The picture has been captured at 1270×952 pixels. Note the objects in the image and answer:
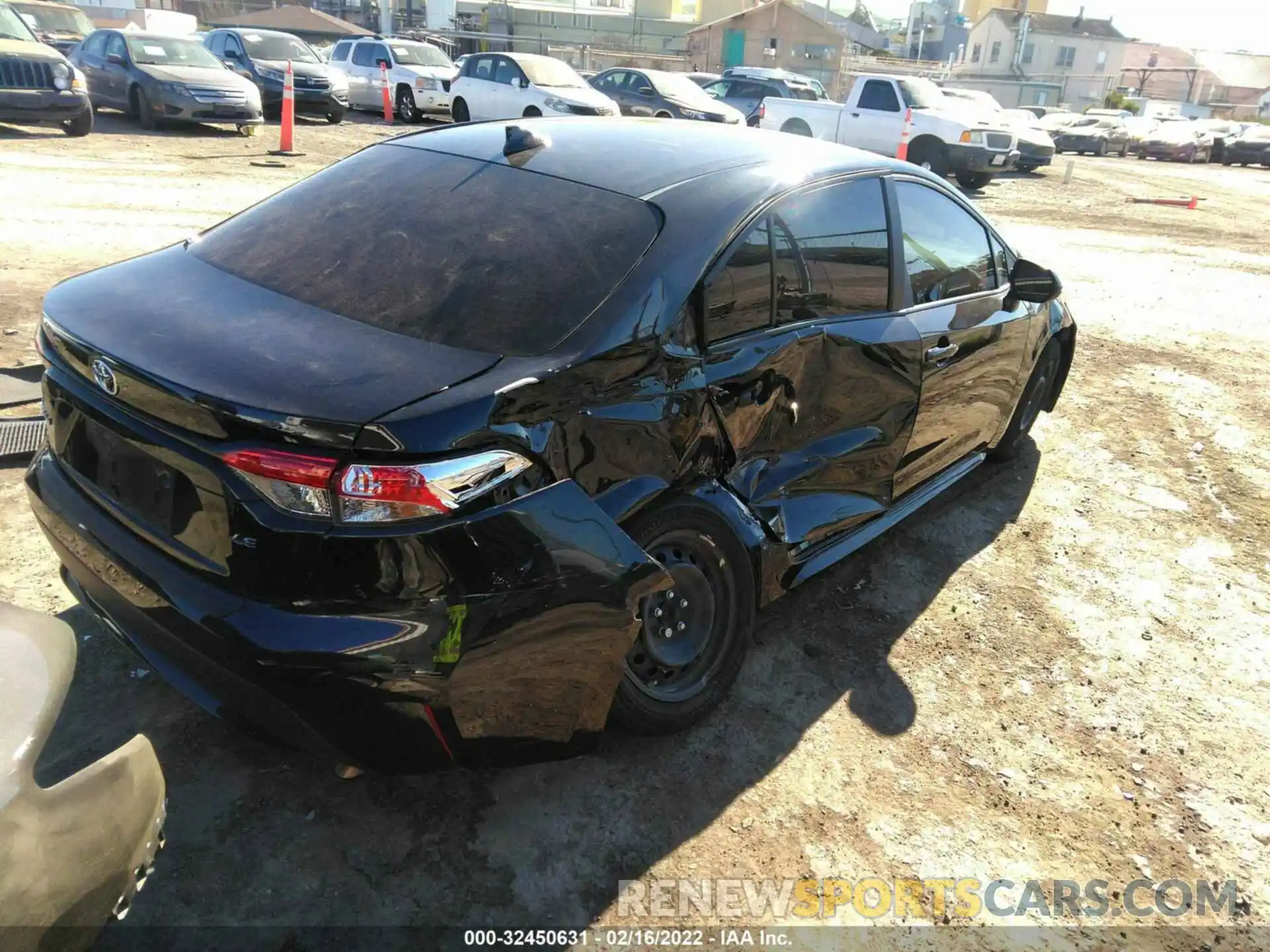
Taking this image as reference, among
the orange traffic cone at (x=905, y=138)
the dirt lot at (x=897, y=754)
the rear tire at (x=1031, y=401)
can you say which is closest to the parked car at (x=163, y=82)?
the dirt lot at (x=897, y=754)

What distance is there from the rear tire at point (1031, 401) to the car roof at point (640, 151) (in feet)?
6.06

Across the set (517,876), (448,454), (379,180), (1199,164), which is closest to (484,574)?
(448,454)

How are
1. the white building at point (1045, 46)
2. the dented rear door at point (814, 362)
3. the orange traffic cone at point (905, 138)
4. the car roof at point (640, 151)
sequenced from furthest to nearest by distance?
1. the white building at point (1045, 46)
2. the orange traffic cone at point (905, 138)
3. the car roof at point (640, 151)
4. the dented rear door at point (814, 362)

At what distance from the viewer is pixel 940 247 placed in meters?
3.97

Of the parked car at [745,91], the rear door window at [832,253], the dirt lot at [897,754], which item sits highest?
the parked car at [745,91]

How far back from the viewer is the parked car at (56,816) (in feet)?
4.69

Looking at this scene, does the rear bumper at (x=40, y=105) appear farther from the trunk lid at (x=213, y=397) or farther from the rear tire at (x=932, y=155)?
the rear tire at (x=932, y=155)

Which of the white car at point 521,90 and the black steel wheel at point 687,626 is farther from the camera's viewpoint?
the white car at point 521,90

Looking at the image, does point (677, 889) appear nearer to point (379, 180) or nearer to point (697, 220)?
point (697, 220)

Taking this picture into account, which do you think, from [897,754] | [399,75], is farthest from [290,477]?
[399,75]

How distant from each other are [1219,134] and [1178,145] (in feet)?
9.02

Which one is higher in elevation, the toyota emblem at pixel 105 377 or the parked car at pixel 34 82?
the parked car at pixel 34 82

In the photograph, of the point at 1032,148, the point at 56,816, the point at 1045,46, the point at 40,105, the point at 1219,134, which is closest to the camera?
the point at 56,816

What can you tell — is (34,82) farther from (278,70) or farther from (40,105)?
(278,70)
